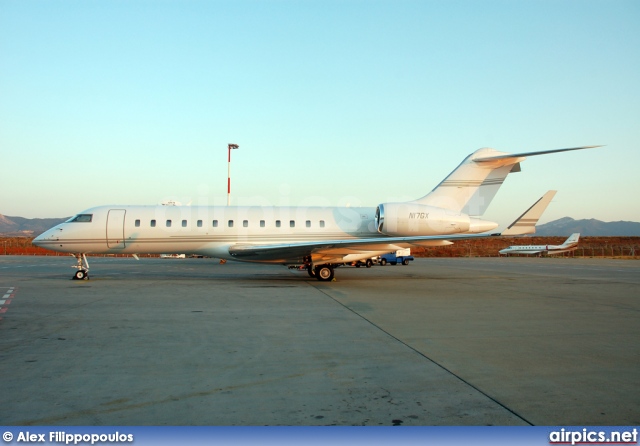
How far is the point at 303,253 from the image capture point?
17.1 metres

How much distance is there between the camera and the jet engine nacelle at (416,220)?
18359 mm

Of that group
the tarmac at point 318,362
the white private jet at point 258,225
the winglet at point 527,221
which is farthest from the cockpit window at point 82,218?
the winglet at point 527,221

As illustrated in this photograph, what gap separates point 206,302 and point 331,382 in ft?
23.7

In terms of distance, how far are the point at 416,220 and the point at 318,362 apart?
43.0 ft

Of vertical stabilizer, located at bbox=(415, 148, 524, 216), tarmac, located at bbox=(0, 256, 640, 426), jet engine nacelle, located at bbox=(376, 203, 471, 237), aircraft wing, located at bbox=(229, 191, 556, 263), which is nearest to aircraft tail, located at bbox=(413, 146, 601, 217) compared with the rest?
vertical stabilizer, located at bbox=(415, 148, 524, 216)

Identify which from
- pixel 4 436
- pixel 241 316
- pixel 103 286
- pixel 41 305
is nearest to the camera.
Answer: pixel 4 436

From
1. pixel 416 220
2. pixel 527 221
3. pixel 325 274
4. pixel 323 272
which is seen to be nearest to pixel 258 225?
pixel 323 272

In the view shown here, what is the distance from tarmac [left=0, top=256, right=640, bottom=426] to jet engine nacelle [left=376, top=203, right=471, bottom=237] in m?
6.86

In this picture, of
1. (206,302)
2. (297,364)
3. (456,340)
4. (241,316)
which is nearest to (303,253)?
(206,302)

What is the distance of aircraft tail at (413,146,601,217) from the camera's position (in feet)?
60.4

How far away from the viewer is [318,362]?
598 centimetres

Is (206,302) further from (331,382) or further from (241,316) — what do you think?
(331,382)

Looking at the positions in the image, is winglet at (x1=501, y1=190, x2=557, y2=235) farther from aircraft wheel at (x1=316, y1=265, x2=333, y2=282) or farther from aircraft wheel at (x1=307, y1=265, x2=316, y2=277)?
aircraft wheel at (x1=307, y1=265, x2=316, y2=277)

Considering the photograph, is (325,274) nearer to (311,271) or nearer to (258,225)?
(311,271)
